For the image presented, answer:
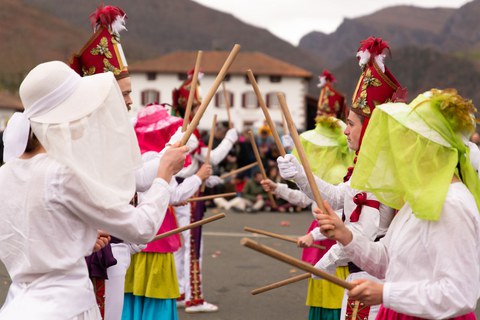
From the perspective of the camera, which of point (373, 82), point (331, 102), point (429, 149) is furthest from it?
point (331, 102)

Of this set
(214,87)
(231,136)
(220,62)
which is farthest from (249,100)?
(214,87)

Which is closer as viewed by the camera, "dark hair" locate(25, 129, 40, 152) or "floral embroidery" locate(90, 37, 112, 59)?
"dark hair" locate(25, 129, 40, 152)

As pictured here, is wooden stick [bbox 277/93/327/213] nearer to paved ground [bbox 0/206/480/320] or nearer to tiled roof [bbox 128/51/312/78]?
paved ground [bbox 0/206/480/320]

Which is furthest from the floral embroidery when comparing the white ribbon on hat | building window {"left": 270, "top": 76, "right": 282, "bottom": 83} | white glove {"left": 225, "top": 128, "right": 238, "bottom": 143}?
building window {"left": 270, "top": 76, "right": 282, "bottom": 83}

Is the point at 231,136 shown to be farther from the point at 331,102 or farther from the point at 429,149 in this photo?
the point at 429,149

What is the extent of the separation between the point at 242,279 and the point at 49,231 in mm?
5830

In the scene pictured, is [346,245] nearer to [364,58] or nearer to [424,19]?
[364,58]

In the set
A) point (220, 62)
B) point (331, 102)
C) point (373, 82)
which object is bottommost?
point (220, 62)

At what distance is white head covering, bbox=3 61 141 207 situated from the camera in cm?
274

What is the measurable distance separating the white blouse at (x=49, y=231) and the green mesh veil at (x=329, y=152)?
9.32ft

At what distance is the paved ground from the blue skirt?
3.95 feet

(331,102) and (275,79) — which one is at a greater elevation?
(331,102)

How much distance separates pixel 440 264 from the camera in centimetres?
265

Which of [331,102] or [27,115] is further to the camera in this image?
[331,102]
